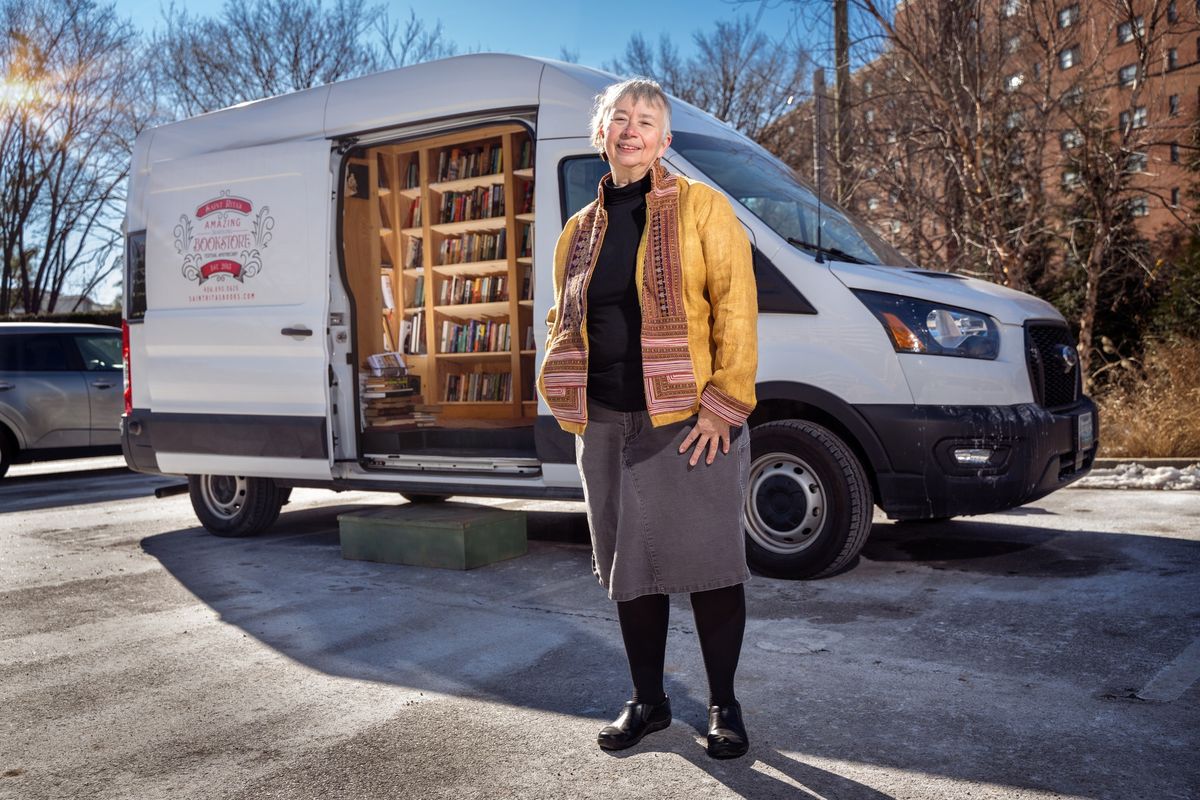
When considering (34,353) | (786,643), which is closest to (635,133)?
(786,643)

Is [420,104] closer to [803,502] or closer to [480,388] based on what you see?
[803,502]

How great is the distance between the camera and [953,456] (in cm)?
484

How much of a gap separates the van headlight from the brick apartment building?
539cm

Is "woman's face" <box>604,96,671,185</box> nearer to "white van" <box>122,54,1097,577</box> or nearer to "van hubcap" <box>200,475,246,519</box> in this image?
"white van" <box>122,54,1097,577</box>

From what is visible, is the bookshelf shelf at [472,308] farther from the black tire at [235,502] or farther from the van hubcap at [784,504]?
the van hubcap at [784,504]

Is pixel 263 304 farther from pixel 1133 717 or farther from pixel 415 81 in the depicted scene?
pixel 1133 717

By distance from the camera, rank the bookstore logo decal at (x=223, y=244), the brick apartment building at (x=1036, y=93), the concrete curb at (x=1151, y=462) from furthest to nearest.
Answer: the brick apartment building at (x=1036, y=93) → the concrete curb at (x=1151, y=462) → the bookstore logo decal at (x=223, y=244)

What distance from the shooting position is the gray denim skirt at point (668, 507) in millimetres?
2938

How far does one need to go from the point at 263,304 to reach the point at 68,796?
13.2 feet

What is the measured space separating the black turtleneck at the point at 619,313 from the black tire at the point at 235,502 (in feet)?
14.5

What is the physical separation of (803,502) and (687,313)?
2.40m

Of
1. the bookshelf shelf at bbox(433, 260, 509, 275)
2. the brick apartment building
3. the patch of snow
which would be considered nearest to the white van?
the bookshelf shelf at bbox(433, 260, 509, 275)

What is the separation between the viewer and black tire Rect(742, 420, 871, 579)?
16.3 ft

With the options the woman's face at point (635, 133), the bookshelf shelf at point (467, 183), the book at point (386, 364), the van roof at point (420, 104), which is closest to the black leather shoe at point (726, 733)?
the woman's face at point (635, 133)
